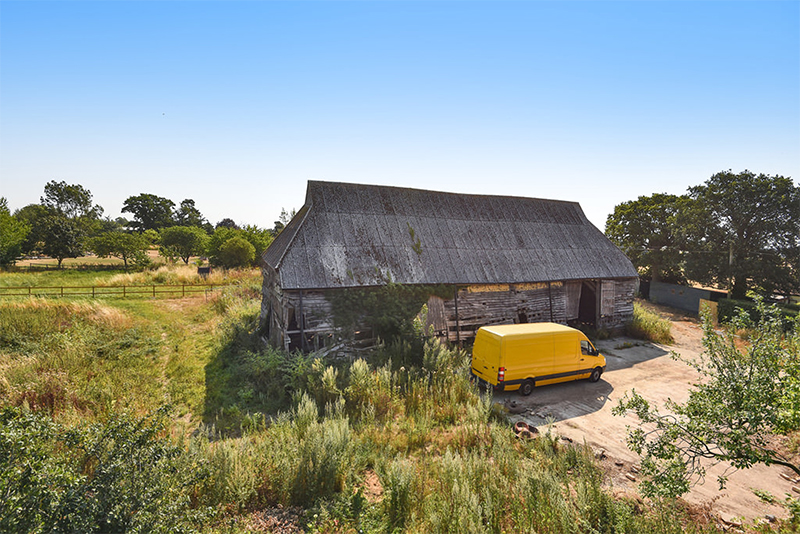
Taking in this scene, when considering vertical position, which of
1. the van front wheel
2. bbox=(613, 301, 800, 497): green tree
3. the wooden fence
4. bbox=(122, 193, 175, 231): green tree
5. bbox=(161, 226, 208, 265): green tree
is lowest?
the van front wheel

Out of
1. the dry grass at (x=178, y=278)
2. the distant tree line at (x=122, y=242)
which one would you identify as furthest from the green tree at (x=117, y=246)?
the dry grass at (x=178, y=278)

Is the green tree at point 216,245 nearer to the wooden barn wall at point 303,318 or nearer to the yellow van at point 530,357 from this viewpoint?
the wooden barn wall at point 303,318

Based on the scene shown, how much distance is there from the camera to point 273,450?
6969 mm

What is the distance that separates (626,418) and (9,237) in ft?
170

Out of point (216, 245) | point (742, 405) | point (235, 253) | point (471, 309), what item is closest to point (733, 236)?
point (471, 309)

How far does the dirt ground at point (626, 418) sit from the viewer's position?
22.4 feet

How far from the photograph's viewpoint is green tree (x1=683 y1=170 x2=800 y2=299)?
24.1 m

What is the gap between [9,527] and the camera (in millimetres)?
3705

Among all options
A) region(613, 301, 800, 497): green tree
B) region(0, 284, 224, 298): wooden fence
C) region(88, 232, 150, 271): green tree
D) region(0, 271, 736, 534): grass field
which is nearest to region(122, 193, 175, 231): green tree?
region(88, 232, 150, 271): green tree

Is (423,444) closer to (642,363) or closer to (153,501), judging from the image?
(153,501)

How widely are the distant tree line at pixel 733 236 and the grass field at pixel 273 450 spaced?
2425cm

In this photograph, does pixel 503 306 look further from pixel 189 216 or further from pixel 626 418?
pixel 189 216

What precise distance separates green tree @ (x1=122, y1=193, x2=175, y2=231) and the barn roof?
219ft

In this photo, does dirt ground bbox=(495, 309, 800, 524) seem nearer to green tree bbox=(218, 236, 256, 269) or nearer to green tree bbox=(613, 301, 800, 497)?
green tree bbox=(613, 301, 800, 497)
